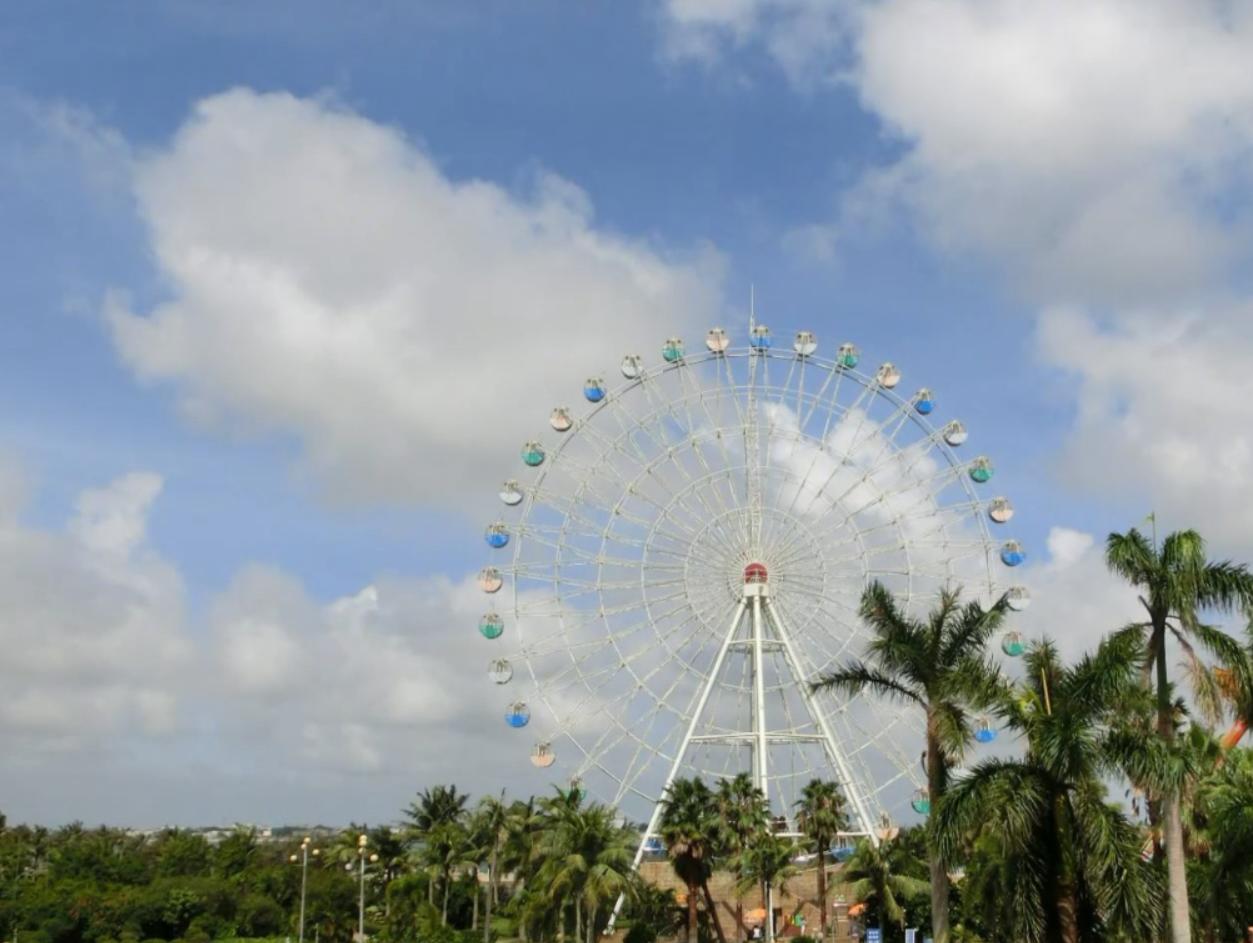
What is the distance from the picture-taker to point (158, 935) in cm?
10062

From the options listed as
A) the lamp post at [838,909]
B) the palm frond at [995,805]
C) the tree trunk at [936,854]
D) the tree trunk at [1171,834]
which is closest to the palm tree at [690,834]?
the lamp post at [838,909]

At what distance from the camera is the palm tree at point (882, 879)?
211 feet

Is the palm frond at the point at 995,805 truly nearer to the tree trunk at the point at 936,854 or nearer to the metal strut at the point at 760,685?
the tree trunk at the point at 936,854

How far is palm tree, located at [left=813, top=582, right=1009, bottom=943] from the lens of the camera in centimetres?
3091

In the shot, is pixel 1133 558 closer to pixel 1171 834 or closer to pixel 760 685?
pixel 1171 834

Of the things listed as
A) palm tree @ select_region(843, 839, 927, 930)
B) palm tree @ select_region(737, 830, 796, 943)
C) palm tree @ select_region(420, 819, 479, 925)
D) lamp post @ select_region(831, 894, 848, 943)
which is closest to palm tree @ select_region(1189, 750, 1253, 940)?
palm tree @ select_region(843, 839, 927, 930)

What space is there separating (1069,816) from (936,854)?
108 inches

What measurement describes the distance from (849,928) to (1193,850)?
4263cm

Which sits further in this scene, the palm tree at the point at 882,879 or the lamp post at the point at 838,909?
the lamp post at the point at 838,909

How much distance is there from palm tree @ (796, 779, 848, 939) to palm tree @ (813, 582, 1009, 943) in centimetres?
3432

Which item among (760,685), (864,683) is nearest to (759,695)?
(760,685)

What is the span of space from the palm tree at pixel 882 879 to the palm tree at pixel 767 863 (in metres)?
2.99

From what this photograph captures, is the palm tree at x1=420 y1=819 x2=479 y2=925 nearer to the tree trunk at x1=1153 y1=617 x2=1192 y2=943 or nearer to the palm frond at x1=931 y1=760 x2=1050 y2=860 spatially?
the palm frond at x1=931 y1=760 x2=1050 y2=860

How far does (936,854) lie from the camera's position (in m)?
29.2
